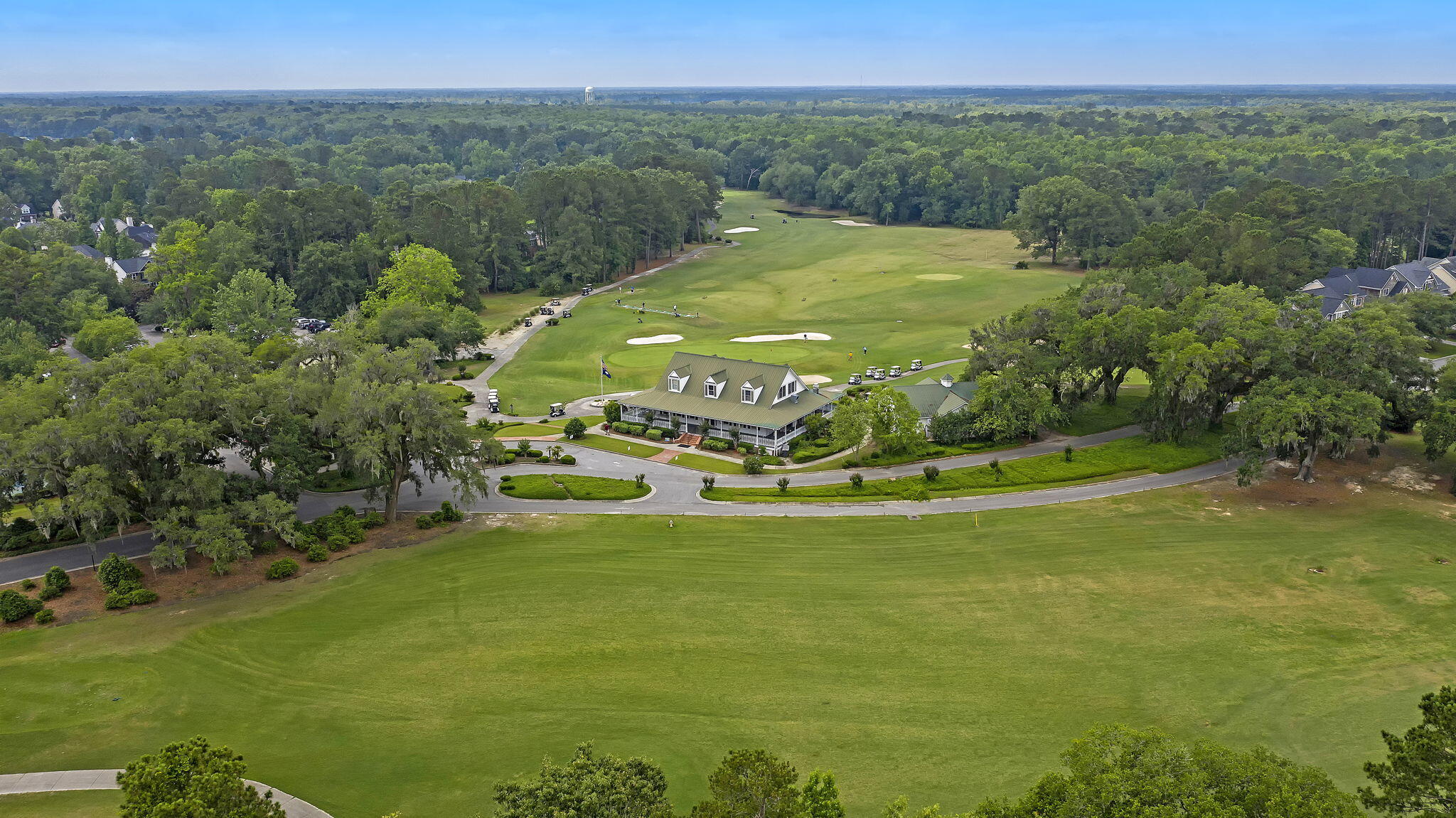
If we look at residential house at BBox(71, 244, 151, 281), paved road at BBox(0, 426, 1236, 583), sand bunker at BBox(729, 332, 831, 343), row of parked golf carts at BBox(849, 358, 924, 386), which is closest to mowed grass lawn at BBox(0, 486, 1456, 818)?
paved road at BBox(0, 426, 1236, 583)

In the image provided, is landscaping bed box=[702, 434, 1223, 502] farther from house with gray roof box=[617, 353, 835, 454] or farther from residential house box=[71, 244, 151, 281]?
residential house box=[71, 244, 151, 281]

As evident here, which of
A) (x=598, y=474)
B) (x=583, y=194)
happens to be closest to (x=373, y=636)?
(x=598, y=474)

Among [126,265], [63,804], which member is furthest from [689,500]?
[126,265]

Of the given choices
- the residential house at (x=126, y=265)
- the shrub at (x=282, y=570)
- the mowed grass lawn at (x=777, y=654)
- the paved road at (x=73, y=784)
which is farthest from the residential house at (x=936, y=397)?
the residential house at (x=126, y=265)

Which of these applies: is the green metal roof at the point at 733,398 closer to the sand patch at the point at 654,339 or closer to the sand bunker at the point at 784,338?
the sand patch at the point at 654,339

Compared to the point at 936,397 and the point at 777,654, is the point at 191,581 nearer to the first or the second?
the point at 777,654

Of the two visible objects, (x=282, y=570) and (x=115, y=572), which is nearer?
(x=115, y=572)
